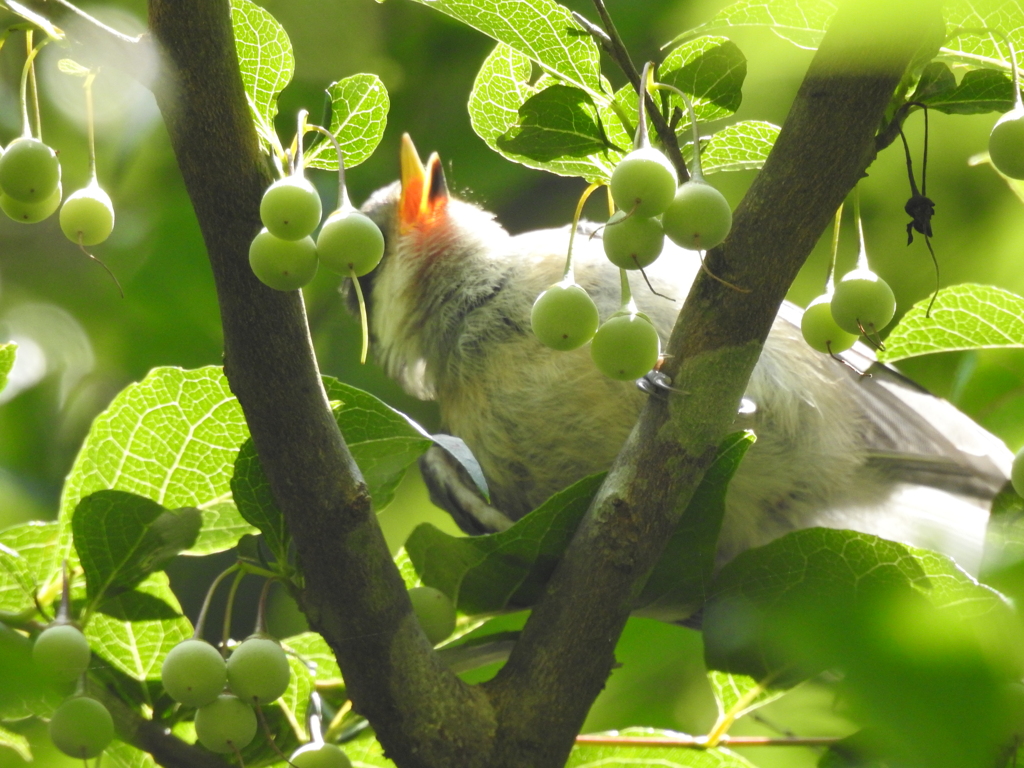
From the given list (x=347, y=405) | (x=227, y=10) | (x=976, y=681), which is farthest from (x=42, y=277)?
(x=976, y=681)

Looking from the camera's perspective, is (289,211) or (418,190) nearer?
(289,211)

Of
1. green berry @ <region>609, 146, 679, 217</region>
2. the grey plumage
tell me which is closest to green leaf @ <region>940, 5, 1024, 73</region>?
green berry @ <region>609, 146, 679, 217</region>

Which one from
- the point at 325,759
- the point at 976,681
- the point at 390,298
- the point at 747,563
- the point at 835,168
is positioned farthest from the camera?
the point at 390,298

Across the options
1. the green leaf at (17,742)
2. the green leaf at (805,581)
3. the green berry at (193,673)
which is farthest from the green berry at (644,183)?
the green leaf at (17,742)

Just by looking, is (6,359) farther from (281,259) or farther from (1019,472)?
(1019,472)

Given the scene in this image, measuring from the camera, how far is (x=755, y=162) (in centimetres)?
128

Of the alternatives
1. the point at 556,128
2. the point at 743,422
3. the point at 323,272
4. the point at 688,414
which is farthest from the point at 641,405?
the point at 323,272

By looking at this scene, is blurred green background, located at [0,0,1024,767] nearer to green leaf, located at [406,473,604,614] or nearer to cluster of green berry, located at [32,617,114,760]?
green leaf, located at [406,473,604,614]

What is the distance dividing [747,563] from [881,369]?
0.99 metres

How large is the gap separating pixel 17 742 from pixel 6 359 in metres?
0.53

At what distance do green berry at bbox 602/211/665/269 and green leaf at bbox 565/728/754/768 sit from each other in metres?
0.71

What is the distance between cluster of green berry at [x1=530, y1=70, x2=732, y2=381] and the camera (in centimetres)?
92

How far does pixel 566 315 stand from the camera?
1036 mm

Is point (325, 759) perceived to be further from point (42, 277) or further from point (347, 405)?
point (42, 277)
